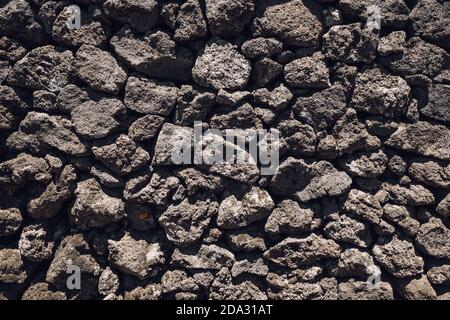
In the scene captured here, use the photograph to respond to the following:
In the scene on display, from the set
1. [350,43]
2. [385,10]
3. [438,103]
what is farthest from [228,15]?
[438,103]

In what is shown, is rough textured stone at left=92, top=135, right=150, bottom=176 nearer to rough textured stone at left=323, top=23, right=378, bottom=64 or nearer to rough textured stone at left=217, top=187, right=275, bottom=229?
rough textured stone at left=217, top=187, right=275, bottom=229

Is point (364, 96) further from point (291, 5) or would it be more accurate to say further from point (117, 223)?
point (117, 223)

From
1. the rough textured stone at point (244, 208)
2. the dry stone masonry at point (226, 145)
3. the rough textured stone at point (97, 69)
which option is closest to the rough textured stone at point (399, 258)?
the dry stone masonry at point (226, 145)

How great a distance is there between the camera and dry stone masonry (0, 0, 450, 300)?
3.44 metres

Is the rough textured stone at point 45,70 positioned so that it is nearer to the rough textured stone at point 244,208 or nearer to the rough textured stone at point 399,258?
the rough textured stone at point 244,208

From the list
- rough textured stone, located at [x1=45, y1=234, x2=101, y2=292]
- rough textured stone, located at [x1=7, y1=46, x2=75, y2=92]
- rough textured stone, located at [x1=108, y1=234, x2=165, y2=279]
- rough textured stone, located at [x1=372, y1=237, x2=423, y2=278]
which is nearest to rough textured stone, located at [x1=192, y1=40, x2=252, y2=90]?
rough textured stone, located at [x1=7, y1=46, x2=75, y2=92]

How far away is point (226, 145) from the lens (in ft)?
11.5

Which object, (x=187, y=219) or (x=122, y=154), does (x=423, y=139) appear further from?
(x=122, y=154)

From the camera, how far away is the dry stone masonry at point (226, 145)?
11.3 feet

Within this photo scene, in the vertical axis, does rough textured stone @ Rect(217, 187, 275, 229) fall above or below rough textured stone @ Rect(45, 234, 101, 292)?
above

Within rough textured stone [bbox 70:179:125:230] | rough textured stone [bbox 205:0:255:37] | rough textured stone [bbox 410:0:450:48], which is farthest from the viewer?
rough textured stone [bbox 70:179:125:230]

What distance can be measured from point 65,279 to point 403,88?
352cm

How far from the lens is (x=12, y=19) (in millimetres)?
3447

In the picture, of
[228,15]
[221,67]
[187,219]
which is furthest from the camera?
[187,219]
